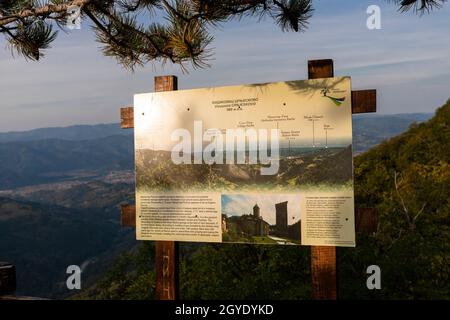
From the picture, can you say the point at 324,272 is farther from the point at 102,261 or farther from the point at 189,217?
the point at 102,261

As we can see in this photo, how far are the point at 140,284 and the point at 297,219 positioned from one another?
9.23m

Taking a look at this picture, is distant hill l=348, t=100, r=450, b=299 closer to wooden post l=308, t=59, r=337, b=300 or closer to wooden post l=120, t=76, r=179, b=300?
wooden post l=120, t=76, r=179, b=300

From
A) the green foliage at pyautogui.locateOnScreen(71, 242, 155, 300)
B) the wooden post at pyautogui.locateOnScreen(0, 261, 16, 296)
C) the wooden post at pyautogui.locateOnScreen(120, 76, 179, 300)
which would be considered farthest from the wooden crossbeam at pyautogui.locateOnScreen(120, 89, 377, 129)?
the green foliage at pyautogui.locateOnScreen(71, 242, 155, 300)

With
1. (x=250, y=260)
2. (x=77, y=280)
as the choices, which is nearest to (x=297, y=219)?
(x=77, y=280)

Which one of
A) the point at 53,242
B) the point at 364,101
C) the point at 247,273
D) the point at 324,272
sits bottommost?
the point at 53,242

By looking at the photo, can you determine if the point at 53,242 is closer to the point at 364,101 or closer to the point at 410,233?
the point at 410,233

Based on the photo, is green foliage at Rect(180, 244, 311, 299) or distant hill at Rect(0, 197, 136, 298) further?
distant hill at Rect(0, 197, 136, 298)

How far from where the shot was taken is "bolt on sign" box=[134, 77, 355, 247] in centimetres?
494

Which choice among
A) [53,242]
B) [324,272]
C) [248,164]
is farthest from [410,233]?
[53,242]

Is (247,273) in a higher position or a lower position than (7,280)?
lower

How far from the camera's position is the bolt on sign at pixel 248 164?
494cm

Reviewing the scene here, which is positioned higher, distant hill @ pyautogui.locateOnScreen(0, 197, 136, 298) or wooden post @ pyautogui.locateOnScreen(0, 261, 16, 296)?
wooden post @ pyautogui.locateOnScreen(0, 261, 16, 296)

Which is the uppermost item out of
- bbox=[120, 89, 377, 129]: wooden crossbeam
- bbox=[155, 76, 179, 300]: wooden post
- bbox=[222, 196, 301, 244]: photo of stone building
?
bbox=[120, 89, 377, 129]: wooden crossbeam

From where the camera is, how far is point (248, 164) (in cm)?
526
